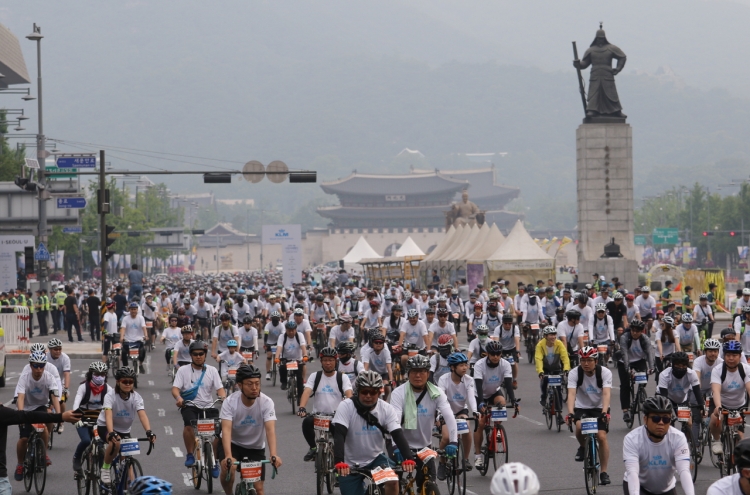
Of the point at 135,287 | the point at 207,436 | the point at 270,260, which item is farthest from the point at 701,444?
the point at 270,260

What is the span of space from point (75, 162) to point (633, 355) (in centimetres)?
2318

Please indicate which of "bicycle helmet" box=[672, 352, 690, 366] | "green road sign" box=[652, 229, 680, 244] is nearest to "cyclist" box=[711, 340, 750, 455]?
"bicycle helmet" box=[672, 352, 690, 366]

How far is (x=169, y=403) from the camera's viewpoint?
71.0 feet

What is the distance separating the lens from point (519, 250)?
167 feet

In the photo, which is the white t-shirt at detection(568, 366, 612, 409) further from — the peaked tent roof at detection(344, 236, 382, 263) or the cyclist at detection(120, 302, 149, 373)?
the peaked tent roof at detection(344, 236, 382, 263)

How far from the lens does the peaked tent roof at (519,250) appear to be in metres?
50.4

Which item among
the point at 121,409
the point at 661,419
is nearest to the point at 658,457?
the point at 661,419

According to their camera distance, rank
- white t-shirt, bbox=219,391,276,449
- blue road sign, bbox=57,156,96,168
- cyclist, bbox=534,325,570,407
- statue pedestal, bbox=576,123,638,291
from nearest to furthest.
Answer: white t-shirt, bbox=219,391,276,449
cyclist, bbox=534,325,570,407
blue road sign, bbox=57,156,96,168
statue pedestal, bbox=576,123,638,291

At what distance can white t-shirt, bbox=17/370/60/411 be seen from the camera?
13500mm

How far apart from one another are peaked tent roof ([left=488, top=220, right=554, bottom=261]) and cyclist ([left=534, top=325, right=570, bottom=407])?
107ft

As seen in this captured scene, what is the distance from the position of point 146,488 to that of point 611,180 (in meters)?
46.5

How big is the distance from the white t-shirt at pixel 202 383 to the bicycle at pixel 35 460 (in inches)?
59.0

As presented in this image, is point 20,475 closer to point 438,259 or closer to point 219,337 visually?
point 219,337

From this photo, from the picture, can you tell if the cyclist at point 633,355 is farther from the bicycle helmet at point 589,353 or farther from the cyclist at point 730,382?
the bicycle helmet at point 589,353
